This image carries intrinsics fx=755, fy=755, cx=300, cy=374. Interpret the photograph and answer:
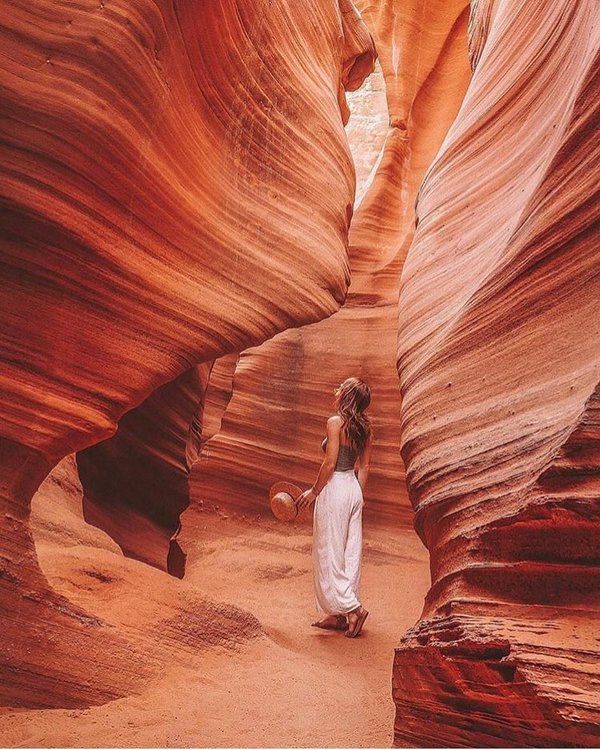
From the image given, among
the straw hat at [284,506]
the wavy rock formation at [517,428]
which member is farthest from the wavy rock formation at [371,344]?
the wavy rock formation at [517,428]

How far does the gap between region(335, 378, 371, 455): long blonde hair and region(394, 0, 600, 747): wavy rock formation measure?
1.30 m

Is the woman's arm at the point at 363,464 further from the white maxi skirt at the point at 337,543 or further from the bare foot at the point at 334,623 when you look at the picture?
the bare foot at the point at 334,623

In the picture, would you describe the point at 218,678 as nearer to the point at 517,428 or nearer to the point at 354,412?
the point at 517,428

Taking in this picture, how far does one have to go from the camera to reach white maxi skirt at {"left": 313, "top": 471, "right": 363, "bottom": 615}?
17.4 feet

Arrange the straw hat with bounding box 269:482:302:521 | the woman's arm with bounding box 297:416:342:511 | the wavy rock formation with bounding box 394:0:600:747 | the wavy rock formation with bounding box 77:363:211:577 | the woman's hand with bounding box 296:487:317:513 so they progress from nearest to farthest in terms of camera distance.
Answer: the wavy rock formation with bounding box 394:0:600:747 < the straw hat with bounding box 269:482:302:521 < the woman's hand with bounding box 296:487:317:513 < the woman's arm with bounding box 297:416:342:511 < the wavy rock formation with bounding box 77:363:211:577

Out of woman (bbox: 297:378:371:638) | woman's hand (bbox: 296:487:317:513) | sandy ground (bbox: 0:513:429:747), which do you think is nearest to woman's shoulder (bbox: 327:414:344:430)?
woman (bbox: 297:378:371:638)

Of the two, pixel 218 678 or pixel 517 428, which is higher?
pixel 517 428

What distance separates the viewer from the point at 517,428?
2.88 metres

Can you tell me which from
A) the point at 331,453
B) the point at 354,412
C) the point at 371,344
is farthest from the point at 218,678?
the point at 371,344

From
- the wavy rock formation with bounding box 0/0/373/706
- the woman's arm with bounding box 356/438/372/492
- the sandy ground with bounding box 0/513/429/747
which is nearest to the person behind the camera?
the sandy ground with bounding box 0/513/429/747

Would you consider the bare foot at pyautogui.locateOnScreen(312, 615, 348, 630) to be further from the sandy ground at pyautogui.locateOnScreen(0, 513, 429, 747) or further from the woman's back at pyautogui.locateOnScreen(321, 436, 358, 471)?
the woman's back at pyautogui.locateOnScreen(321, 436, 358, 471)

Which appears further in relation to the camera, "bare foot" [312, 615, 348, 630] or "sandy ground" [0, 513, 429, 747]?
"bare foot" [312, 615, 348, 630]

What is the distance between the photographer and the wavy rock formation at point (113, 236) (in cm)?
329

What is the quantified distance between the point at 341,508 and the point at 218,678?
1986 mm
